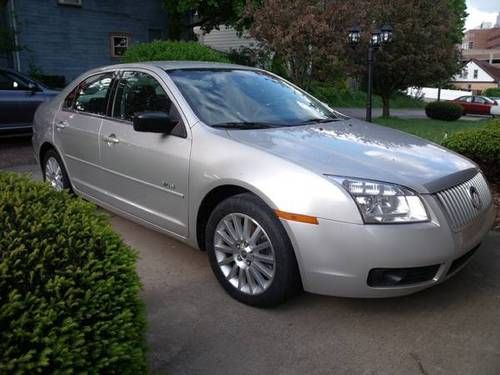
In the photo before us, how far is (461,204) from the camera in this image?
3023 mm

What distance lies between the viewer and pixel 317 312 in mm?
3145

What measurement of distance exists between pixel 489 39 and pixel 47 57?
9249 centimetres

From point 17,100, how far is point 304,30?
6205 mm

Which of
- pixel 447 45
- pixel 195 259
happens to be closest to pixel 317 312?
pixel 195 259

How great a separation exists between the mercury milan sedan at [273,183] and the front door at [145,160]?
0.01 metres

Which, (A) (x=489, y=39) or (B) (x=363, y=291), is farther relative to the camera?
(A) (x=489, y=39)

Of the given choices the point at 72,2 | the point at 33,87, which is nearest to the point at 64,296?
the point at 33,87

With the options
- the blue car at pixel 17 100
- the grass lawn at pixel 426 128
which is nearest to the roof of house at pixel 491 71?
the grass lawn at pixel 426 128

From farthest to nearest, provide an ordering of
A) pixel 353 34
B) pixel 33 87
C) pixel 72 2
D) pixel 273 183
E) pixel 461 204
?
pixel 72 2 < pixel 353 34 < pixel 33 87 < pixel 461 204 < pixel 273 183

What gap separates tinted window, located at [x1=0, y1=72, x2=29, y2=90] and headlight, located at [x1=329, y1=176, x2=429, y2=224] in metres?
8.21

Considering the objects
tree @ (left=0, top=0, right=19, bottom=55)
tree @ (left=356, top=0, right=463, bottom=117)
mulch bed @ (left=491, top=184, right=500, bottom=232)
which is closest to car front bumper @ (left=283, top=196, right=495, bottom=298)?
mulch bed @ (left=491, top=184, right=500, bottom=232)

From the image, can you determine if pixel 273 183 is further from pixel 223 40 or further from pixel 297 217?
pixel 223 40

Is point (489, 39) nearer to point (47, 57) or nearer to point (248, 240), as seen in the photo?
point (47, 57)

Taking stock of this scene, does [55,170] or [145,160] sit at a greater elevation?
[145,160]
